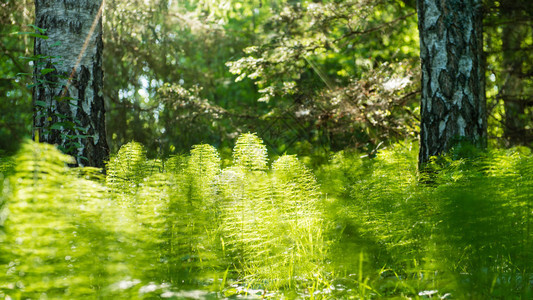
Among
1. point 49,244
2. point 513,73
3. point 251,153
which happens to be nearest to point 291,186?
point 251,153

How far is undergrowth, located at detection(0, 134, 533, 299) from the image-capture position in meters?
1.67

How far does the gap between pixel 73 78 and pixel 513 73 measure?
21.7ft

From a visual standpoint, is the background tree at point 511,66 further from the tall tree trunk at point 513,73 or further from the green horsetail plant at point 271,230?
the green horsetail plant at point 271,230

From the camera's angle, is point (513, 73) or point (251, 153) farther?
point (513, 73)

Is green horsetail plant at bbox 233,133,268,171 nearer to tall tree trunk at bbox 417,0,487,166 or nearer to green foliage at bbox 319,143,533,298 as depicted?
green foliage at bbox 319,143,533,298

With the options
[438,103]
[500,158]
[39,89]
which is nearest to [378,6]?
[438,103]

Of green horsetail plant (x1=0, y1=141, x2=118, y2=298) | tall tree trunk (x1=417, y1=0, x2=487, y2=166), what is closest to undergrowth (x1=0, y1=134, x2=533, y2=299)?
green horsetail plant (x1=0, y1=141, x2=118, y2=298)

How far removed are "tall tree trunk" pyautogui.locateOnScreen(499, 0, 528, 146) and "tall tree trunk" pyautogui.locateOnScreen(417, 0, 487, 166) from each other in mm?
2160

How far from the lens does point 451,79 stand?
4.00 meters

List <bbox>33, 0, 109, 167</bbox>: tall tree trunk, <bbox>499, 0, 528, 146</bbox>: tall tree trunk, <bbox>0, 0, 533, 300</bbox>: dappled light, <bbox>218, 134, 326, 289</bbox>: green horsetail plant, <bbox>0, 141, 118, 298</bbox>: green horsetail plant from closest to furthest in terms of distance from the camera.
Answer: <bbox>0, 141, 118, 298</bbox>: green horsetail plant
<bbox>0, 0, 533, 300</bbox>: dappled light
<bbox>218, 134, 326, 289</bbox>: green horsetail plant
<bbox>33, 0, 109, 167</bbox>: tall tree trunk
<bbox>499, 0, 528, 146</bbox>: tall tree trunk

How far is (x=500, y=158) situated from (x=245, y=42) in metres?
8.97

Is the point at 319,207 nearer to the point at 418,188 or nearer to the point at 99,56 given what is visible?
the point at 418,188

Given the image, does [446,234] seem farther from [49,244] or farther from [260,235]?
[49,244]

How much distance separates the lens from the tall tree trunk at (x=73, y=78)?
3574 millimetres
